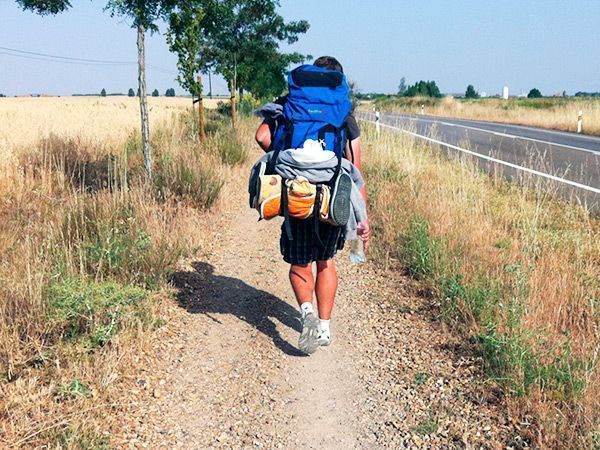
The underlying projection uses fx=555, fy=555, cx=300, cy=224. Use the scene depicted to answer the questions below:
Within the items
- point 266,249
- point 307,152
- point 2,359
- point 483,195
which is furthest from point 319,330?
point 483,195

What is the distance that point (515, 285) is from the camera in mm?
4129

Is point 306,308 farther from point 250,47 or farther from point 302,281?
point 250,47

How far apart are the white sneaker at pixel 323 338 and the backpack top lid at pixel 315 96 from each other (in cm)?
146

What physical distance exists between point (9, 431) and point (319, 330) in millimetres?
2008

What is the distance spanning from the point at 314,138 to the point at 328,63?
0.52 m

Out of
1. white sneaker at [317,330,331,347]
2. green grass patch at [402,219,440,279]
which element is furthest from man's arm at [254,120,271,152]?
green grass patch at [402,219,440,279]

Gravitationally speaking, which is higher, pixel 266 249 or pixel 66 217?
pixel 66 217

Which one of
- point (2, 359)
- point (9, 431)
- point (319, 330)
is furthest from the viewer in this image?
point (319, 330)

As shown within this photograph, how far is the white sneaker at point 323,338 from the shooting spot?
12.8 ft

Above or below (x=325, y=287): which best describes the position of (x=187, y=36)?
above

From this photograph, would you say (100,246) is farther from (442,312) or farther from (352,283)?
(442,312)

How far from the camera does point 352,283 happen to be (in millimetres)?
5473

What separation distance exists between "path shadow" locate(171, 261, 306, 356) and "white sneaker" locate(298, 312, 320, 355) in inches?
8.1

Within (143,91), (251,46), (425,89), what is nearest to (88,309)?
(143,91)
